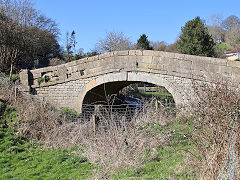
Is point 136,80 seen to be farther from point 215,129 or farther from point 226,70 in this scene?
point 215,129

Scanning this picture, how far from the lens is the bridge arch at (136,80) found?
888 centimetres

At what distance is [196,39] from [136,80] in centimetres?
1193

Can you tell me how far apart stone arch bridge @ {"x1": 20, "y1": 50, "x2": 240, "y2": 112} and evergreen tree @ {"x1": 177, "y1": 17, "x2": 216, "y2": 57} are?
1075 centimetres

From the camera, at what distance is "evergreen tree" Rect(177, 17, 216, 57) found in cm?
1973

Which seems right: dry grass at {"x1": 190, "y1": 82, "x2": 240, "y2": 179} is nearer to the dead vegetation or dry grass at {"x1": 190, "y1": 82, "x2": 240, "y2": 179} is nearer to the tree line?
the dead vegetation

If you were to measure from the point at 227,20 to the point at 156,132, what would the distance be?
48.0 meters

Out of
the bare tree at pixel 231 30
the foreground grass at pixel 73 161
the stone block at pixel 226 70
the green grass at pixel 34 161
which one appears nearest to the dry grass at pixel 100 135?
the foreground grass at pixel 73 161

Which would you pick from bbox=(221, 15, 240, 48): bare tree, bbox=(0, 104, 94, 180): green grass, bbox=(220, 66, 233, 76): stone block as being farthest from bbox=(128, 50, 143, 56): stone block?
bbox=(221, 15, 240, 48): bare tree

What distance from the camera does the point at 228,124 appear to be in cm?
349

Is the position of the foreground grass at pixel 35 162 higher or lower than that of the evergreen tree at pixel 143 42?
lower

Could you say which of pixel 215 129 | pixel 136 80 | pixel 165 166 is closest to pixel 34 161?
pixel 165 166

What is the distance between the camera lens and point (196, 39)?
1964 centimetres

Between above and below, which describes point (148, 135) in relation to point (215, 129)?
below

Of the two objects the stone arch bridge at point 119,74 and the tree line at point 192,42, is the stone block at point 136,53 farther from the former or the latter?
the tree line at point 192,42
